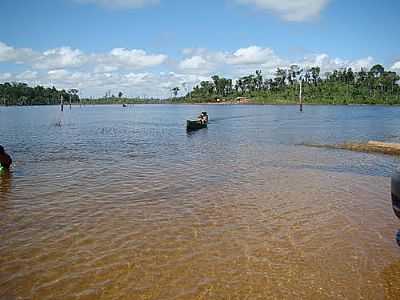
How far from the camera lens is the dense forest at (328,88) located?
5477 inches

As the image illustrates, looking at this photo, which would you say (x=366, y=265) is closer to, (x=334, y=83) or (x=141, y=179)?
(x=141, y=179)

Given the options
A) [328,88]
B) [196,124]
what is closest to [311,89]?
[328,88]

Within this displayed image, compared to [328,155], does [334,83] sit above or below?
above

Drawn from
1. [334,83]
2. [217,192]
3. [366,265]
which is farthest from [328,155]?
[334,83]

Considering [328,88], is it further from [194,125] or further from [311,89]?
[194,125]

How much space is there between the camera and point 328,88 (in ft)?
495

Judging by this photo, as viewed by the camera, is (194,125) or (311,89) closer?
(194,125)

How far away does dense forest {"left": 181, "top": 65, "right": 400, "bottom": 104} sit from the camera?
139125mm

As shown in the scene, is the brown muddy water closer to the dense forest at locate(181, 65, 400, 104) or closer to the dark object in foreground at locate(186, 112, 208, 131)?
the dark object in foreground at locate(186, 112, 208, 131)

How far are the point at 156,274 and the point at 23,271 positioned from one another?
234 centimetres

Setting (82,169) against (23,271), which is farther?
(82,169)

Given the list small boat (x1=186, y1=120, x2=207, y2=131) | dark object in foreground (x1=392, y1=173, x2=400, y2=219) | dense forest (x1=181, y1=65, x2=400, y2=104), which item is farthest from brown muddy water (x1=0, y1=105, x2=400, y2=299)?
dense forest (x1=181, y1=65, x2=400, y2=104)

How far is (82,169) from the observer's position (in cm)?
1664

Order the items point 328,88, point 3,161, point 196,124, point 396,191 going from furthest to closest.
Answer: point 328,88, point 196,124, point 3,161, point 396,191
